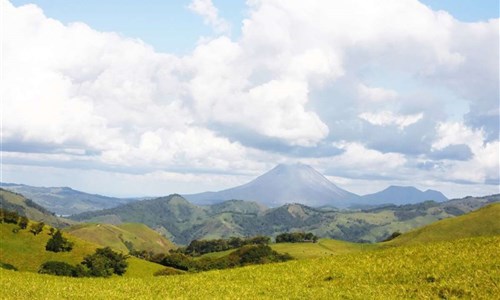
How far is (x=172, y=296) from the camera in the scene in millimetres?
29000

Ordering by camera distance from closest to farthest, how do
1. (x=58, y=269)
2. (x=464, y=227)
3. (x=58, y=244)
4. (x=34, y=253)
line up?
(x=58, y=269), (x=464, y=227), (x=34, y=253), (x=58, y=244)

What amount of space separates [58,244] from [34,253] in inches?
294

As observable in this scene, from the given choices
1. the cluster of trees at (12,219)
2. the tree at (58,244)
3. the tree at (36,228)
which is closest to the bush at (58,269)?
the tree at (58,244)

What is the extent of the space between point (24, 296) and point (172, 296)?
883 centimetres

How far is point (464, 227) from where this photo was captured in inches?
5246

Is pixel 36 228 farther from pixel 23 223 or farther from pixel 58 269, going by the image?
pixel 58 269

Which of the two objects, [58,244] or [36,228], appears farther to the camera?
[36,228]

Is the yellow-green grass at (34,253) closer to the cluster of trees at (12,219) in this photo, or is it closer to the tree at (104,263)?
the cluster of trees at (12,219)

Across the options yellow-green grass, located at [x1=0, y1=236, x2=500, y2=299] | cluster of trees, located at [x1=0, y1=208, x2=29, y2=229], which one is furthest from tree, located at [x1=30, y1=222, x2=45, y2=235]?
yellow-green grass, located at [x1=0, y1=236, x2=500, y2=299]

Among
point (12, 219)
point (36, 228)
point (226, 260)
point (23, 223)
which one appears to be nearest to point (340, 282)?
point (226, 260)

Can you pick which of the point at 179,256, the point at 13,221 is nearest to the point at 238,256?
the point at 179,256

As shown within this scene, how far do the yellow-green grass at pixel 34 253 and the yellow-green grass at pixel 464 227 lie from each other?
85.5 m

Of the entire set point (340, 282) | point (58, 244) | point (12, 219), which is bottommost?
point (58, 244)

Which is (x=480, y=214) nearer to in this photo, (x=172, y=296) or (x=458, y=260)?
(x=458, y=260)
